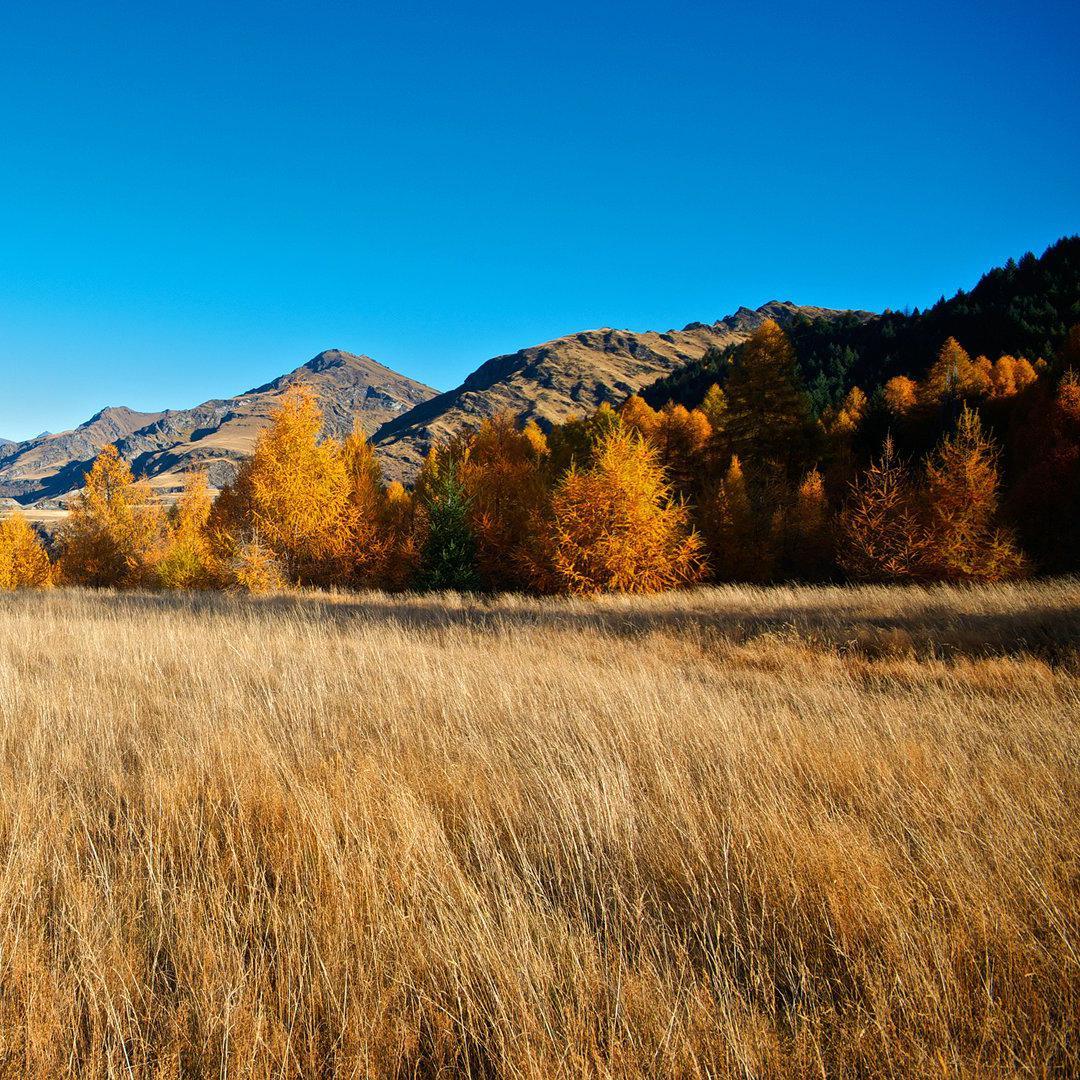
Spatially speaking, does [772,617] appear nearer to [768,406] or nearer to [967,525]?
[967,525]

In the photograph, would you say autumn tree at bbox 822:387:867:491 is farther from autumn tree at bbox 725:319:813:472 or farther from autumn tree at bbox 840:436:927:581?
autumn tree at bbox 840:436:927:581

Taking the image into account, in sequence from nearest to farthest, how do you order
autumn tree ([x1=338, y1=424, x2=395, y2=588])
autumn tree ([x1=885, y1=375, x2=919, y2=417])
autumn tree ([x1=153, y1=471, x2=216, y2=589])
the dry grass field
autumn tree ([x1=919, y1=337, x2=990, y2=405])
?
the dry grass field < autumn tree ([x1=338, y1=424, x2=395, y2=588]) < autumn tree ([x1=153, y1=471, x2=216, y2=589]) < autumn tree ([x1=919, y1=337, x2=990, y2=405]) < autumn tree ([x1=885, y1=375, x2=919, y2=417])

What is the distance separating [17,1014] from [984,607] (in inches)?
514

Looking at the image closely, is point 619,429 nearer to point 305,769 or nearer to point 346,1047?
point 305,769

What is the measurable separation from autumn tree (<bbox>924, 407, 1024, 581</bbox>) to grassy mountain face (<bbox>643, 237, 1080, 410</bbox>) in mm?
39370

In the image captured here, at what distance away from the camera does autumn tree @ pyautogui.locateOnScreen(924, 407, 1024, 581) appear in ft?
78.1

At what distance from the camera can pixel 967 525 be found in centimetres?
2448

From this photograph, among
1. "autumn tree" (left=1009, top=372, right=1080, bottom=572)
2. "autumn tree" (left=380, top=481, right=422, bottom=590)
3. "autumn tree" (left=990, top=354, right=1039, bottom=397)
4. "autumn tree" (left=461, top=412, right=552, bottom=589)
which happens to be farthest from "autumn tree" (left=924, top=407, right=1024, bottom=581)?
"autumn tree" (left=990, top=354, right=1039, bottom=397)

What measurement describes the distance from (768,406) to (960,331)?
68201mm

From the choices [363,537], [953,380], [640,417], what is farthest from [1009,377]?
[363,537]

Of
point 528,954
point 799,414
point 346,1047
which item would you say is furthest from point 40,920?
point 799,414

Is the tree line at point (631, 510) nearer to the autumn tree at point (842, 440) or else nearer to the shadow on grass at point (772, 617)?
the autumn tree at point (842, 440)

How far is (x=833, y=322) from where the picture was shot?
338 feet

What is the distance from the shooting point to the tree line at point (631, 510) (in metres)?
19.9
